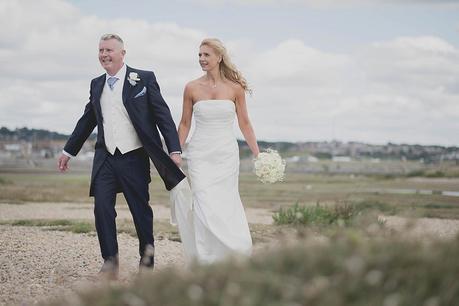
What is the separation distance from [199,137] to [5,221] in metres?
10.2

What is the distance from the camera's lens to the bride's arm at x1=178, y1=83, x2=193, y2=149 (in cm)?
906

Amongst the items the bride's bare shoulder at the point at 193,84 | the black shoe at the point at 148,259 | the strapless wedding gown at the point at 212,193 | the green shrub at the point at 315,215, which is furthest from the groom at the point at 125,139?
the green shrub at the point at 315,215

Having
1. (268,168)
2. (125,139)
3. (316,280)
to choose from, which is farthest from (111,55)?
(316,280)

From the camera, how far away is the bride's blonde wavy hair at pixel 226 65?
8859 mm

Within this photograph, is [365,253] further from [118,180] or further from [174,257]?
[174,257]

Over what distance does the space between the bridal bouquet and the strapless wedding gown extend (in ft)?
1.71

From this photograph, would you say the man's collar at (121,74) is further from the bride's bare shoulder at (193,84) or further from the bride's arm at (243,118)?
the bride's arm at (243,118)

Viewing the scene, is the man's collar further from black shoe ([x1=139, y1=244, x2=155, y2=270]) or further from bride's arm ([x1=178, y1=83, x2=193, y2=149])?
black shoe ([x1=139, y1=244, x2=155, y2=270])

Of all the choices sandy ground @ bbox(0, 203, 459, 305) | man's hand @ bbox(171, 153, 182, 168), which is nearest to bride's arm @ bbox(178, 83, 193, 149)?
man's hand @ bbox(171, 153, 182, 168)

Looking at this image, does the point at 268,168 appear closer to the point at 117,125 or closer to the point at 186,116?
the point at 186,116

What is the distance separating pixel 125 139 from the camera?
861 cm

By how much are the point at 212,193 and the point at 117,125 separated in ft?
4.19

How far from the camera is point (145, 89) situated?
8727 millimetres

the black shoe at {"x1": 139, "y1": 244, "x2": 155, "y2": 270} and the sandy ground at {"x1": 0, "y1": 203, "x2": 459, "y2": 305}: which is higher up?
the black shoe at {"x1": 139, "y1": 244, "x2": 155, "y2": 270}
